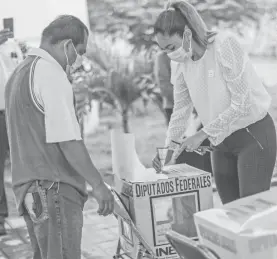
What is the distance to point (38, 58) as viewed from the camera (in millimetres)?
2213

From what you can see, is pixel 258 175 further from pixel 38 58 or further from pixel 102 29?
pixel 102 29

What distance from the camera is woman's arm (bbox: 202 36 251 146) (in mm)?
2543

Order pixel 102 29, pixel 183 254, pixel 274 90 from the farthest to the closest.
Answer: pixel 102 29 < pixel 274 90 < pixel 183 254

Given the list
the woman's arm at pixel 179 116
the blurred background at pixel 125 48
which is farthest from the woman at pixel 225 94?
the blurred background at pixel 125 48

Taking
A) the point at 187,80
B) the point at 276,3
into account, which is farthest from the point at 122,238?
the point at 276,3

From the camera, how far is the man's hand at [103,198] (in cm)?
226

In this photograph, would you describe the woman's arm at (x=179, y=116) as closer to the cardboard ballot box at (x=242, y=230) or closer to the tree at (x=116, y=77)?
the cardboard ballot box at (x=242, y=230)

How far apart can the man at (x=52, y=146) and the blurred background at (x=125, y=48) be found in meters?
3.37

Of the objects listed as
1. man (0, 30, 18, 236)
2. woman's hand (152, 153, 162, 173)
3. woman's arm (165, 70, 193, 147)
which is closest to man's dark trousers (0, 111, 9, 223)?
man (0, 30, 18, 236)

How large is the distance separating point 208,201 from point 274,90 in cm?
598

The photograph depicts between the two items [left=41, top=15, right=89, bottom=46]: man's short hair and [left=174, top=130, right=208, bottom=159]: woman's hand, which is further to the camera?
[left=174, top=130, right=208, bottom=159]: woman's hand

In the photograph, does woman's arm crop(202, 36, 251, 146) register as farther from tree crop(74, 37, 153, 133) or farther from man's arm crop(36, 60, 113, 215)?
tree crop(74, 37, 153, 133)

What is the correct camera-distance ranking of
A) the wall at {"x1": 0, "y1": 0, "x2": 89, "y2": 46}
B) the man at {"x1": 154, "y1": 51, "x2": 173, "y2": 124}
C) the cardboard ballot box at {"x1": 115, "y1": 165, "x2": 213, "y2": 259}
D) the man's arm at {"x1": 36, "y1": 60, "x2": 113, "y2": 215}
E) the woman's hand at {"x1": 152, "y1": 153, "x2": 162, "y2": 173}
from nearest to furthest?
the man's arm at {"x1": 36, "y1": 60, "x2": 113, "y2": 215} → the cardboard ballot box at {"x1": 115, "y1": 165, "x2": 213, "y2": 259} → the woman's hand at {"x1": 152, "y1": 153, "x2": 162, "y2": 173} → the man at {"x1": 154, "y1": 51, "x2": 173, "y2": 124} → the wall at {"x1": 0, "y1": 0, "x2": 89, "y2": 46}

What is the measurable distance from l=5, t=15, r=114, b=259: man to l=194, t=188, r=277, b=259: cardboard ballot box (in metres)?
0.54
